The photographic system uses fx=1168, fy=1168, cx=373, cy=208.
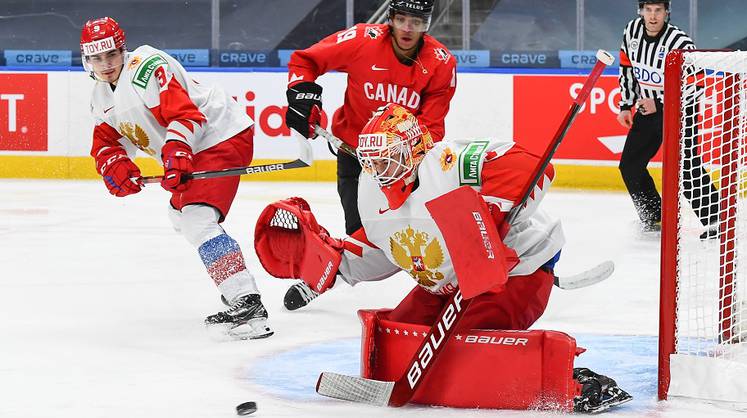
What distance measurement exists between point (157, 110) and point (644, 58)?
2.58 metres

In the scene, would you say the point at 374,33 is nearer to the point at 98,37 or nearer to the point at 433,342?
the point at 98,37

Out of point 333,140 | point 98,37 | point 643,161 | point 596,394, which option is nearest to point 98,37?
point 98,37

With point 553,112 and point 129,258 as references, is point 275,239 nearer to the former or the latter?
point 129,258

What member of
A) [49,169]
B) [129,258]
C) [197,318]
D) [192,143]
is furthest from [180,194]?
[49,169]

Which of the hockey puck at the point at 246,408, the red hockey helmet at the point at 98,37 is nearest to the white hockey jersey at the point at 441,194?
the hockey puck at the point at 246,408

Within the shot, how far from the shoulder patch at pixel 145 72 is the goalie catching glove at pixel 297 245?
65 centimetres

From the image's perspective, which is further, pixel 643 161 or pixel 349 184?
pixel 643 161

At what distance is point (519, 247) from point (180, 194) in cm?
116

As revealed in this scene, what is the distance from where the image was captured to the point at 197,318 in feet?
11.4

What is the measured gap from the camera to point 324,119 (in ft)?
23.8

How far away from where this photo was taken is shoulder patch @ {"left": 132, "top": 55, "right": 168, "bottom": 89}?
3221 millimetres

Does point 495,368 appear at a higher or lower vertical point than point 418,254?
lower

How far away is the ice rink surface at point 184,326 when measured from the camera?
8.05ft

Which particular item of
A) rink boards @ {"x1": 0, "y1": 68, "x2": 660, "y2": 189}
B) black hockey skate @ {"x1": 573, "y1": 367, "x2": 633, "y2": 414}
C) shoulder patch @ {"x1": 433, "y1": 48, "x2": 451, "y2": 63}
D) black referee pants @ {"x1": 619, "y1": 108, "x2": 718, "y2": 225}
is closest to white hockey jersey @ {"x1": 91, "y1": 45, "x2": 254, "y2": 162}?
shoulder patch @ {"x1": 433, "y1": 48, "x2": 451, "y2": 63}
